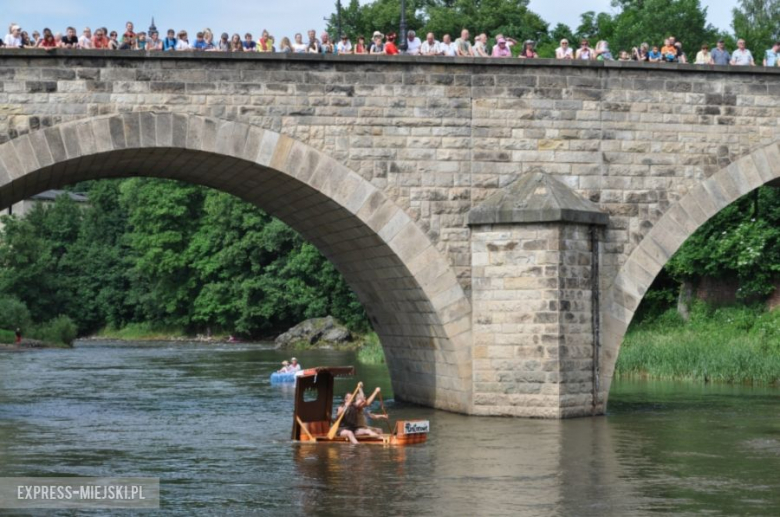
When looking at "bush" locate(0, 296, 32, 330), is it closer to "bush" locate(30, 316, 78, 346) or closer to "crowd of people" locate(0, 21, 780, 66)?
"bush" locate(30, 316, 78, 346)

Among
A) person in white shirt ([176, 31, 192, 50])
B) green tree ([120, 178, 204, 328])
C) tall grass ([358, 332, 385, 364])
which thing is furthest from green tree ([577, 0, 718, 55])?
person in white shirt ([176, 31, 192, 50])

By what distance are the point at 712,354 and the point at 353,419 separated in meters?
12.2

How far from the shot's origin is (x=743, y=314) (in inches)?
1469

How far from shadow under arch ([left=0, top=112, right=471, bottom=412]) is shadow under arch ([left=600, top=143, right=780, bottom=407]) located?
7.52ft

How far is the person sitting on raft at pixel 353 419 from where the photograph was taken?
19.0 m

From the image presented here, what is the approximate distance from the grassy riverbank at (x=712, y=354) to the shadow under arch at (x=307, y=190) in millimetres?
7870

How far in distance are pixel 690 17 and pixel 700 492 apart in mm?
43451

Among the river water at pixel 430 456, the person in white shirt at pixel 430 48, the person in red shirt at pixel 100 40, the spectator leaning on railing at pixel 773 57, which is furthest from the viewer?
the spectator leaning on railing at pixel 773 57

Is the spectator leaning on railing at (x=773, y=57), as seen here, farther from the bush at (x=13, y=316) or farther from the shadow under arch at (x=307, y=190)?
the bush at (x=13, y=316)

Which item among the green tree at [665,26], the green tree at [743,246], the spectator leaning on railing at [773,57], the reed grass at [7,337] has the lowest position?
the reed grass at [7,337]

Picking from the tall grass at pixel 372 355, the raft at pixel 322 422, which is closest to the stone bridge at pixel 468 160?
the raft at pixel 322 422

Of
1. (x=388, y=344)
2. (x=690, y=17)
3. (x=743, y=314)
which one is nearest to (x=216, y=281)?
(x=690, y=17)

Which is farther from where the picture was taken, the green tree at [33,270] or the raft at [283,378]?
the green tree at [33,270]

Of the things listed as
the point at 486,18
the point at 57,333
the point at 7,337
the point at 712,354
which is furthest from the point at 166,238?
the point at 712,354
